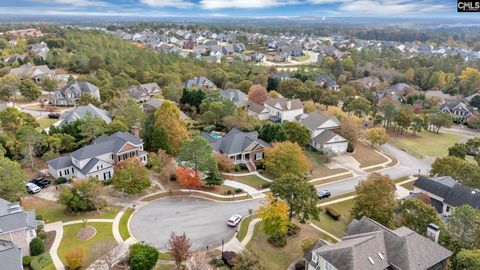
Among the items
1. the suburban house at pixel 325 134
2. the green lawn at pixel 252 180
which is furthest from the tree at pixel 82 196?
the suburban house at pixel 325 134

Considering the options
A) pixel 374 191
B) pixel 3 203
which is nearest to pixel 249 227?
pixel 374 191

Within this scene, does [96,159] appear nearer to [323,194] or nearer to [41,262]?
[41,262]

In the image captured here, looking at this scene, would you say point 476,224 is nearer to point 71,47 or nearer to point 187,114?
point 187,114

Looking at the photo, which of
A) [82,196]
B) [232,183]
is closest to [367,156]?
[232,183]

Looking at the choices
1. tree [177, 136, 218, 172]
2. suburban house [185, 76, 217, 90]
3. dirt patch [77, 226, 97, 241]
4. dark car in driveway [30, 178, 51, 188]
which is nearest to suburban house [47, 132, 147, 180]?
dark car in driveway [30, 178, 51, 188]

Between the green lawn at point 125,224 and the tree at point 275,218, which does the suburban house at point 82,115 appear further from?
the tree at point 275,218

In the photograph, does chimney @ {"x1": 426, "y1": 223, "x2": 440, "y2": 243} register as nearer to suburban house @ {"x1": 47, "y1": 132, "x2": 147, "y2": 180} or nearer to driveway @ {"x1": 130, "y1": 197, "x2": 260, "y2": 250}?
driveway @ {"x1": 130, "y1": 197, "x2": 260, "y2": 250}
